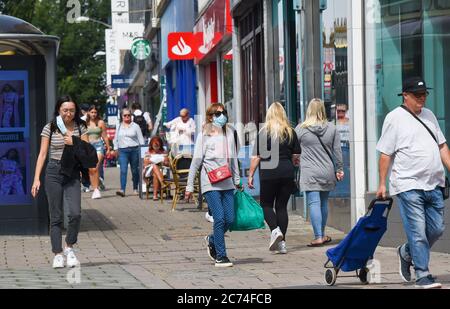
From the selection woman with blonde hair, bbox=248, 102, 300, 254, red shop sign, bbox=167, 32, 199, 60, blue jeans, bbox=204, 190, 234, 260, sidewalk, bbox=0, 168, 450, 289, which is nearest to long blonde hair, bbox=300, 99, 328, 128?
woman with blonde hair, bbox=248, 102, 300, 254

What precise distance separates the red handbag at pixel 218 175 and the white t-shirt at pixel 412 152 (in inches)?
98.9

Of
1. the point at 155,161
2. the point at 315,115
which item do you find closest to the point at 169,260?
the point at 315,115

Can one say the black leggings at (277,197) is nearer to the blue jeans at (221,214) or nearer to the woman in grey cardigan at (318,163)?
the woman in grey cardigan at (318,163)

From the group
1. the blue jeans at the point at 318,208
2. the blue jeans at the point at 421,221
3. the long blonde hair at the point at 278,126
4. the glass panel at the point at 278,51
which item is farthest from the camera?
the glass panel at the point at 278,51

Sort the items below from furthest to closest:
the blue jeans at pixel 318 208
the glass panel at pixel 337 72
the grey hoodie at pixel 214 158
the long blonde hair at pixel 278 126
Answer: the glass panel at pixel 337 72 < the blue jeans at pixel 318 208 < the long blonde hair at pixel 278 126 < the grey hoodie at pixel 214 158

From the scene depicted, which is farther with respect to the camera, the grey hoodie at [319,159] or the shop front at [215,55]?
the shop front at [215,55]

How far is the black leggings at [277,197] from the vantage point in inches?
547

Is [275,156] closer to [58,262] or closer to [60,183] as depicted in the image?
[60,183]

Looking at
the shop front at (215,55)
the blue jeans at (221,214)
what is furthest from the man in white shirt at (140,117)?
the blue jeans at (221,214)

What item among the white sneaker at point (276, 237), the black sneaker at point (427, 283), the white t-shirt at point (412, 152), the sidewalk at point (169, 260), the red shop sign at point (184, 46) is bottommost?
the sidewalk at point (169, 260)

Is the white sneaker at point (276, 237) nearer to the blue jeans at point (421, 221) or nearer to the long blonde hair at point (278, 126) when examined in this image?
the long blonde hair at point (278, 126)

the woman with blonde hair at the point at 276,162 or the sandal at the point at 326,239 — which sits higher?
the woman with blonde hair at the point at 276,162

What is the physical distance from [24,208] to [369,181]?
4.73 metres

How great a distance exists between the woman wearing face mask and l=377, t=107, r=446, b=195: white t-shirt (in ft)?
8.52
